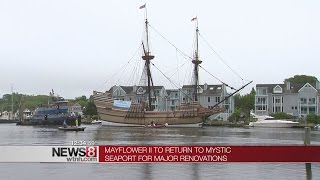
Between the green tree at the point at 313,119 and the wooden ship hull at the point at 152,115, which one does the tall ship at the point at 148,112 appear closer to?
the wooden ship hull at the point at 152,115

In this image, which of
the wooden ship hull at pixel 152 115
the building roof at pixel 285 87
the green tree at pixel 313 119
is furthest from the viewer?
the building roof at pixel 285 87

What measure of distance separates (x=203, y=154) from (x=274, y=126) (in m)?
99.4

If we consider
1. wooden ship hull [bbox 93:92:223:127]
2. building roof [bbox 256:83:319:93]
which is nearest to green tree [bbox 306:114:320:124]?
building roof [bbox 256:83:319:93]

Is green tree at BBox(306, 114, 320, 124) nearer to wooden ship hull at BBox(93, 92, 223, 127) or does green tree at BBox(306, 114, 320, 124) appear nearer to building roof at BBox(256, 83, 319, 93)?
building roof at BBox(256, 83, 319, 93)

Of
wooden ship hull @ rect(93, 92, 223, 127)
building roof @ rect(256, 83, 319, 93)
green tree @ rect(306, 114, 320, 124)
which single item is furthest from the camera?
building roof @ rect(256, 83, 319, 93)

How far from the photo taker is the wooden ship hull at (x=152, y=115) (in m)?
109

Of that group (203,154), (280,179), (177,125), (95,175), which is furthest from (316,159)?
(177,125)

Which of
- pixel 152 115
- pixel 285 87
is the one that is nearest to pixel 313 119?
pixel 285 87

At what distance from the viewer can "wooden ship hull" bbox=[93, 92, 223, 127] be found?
10862 cm

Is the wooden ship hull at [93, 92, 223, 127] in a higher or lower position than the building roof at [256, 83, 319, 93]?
lower

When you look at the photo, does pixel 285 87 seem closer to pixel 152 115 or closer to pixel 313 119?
pixel 313 119

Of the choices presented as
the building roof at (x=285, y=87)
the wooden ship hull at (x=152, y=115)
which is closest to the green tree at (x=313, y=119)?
the building roof at (x=285, y=87)

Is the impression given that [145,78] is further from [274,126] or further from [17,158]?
[17,158]

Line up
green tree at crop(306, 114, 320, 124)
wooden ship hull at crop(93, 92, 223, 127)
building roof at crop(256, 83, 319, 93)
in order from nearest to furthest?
wooden ship hull at crop(93, 92, 223, 127) → green tree at crop(306, 114, 320, 124) → building roof at crop(256, 83, 319, 93)
